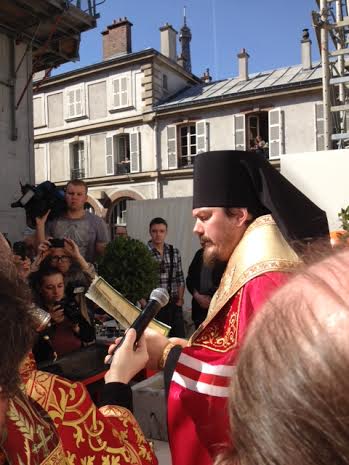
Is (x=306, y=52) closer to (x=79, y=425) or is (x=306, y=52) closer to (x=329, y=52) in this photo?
(x=329, y=52)

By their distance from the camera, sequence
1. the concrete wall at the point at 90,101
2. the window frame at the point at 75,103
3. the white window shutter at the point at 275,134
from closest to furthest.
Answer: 1. the white window shutter at the point at 275,134
2. the concrete wall at the point at 90,101
3. the window frame at the point at 75,103

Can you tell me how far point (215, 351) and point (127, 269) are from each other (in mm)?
2150

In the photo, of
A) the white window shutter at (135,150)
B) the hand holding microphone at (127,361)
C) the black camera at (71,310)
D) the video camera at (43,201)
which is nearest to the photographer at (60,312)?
the black camera at (71,310)

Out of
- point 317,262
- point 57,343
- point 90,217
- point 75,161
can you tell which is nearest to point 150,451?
point 317,262

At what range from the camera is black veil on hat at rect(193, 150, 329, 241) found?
195cm

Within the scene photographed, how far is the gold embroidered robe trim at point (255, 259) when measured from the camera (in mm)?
1730

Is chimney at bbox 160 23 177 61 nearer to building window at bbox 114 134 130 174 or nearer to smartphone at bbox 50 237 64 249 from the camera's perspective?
building window at bbox 114 134 130 174

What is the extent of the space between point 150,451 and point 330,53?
32.0 feet

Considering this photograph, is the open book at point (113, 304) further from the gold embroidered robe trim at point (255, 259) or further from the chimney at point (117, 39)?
the chimney at point (117, 39)

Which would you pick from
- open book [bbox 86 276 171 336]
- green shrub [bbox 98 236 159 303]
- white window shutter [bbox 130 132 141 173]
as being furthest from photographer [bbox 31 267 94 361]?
white window shutter [bbox 130 132 141 173]

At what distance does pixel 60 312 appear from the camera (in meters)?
3.51

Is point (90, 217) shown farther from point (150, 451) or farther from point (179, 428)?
point (150, 451)

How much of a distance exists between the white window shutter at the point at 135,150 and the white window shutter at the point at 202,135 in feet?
9.59

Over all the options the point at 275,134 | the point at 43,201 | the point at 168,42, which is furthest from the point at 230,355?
the point at 168,42
